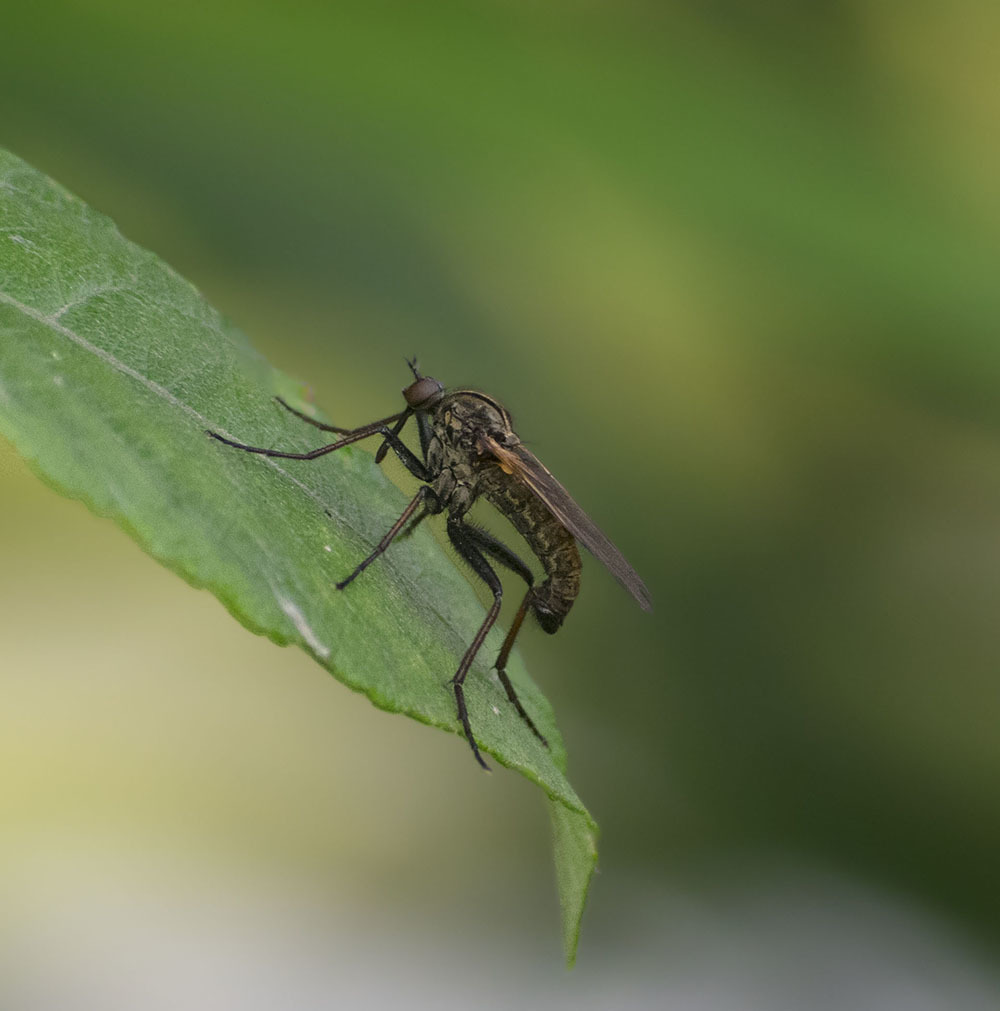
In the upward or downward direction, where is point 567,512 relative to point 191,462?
downward

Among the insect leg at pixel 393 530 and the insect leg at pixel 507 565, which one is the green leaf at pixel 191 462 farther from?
the insect leg at pixel 507 565

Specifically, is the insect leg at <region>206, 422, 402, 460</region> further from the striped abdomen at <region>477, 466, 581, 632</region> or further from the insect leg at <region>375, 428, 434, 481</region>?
the striped abdomen at <region>477, 466, 581, 632</region>

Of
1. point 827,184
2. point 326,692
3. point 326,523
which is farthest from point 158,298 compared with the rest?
point 827,184

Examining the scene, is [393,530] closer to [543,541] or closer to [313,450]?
[313,450]

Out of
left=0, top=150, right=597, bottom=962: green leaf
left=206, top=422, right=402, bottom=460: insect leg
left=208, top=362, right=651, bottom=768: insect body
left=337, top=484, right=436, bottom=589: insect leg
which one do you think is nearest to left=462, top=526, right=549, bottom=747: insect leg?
left=208, top=362, right=651, bottom=768: insect body

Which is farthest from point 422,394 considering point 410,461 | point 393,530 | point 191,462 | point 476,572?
point 191,462

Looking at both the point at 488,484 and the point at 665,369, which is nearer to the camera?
the point at 488,484

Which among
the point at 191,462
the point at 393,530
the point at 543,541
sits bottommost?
the point at 543,541
